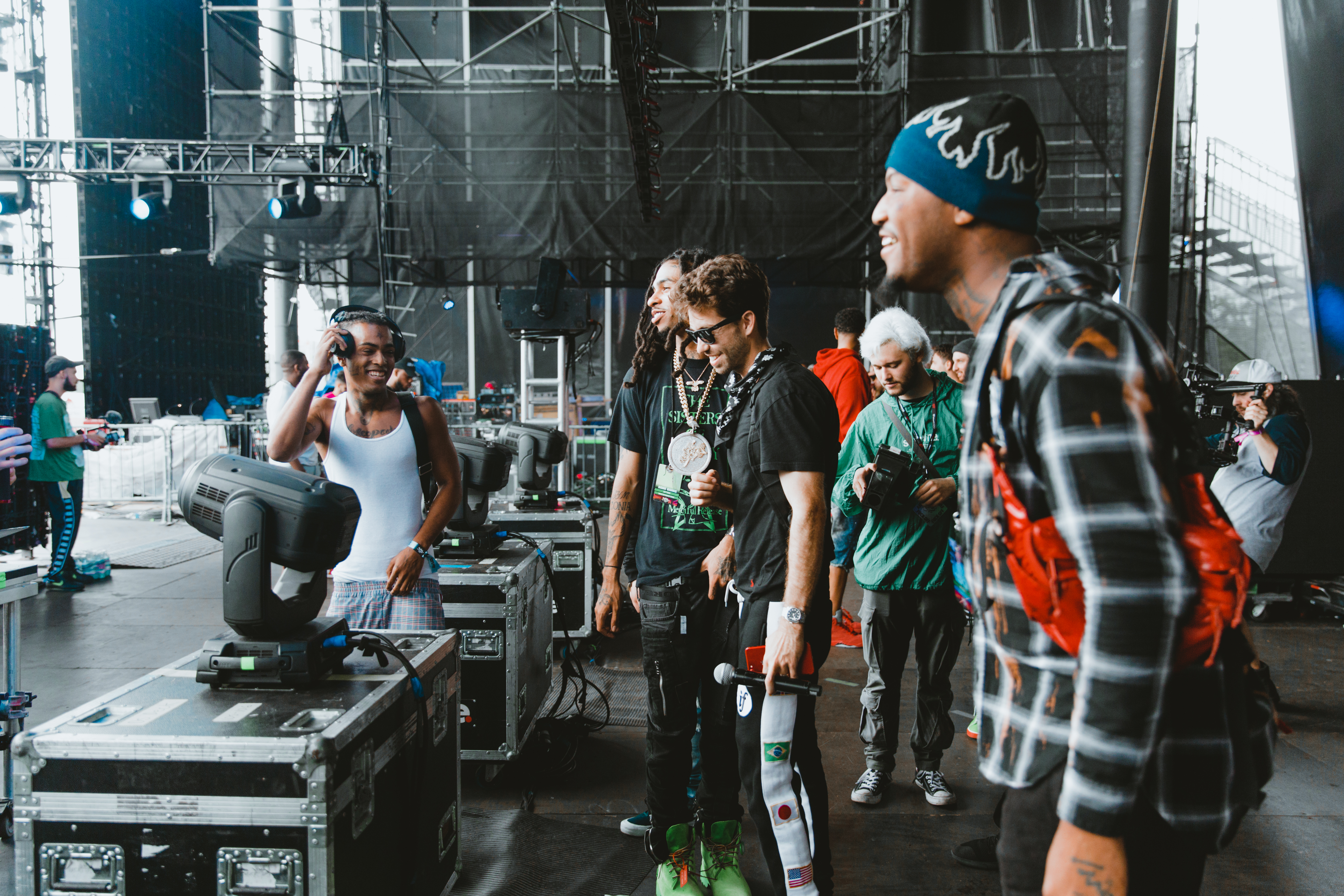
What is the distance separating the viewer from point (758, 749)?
203 cm

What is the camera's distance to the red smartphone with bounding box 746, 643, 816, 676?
1.99 meters

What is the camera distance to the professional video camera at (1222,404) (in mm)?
4562

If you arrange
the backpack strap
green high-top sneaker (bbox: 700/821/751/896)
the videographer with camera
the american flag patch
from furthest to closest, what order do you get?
the videographer with camera
the backpack strap
green high-top sneaker (bbox: 700/821/751/896)
the american flag patch

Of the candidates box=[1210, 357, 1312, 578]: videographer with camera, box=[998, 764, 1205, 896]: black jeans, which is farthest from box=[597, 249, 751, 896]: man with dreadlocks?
box=[1210, 357, 1312, 578]: videographer with camera

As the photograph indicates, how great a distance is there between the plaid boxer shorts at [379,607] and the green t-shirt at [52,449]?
Result: 543cm


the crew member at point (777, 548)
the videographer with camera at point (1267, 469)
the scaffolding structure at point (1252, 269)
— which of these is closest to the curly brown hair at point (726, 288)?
the crew member at point (777, 548)

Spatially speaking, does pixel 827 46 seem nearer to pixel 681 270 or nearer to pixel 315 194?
pixel 315 194

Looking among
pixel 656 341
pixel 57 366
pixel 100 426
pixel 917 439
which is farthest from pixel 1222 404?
pixel 57 366

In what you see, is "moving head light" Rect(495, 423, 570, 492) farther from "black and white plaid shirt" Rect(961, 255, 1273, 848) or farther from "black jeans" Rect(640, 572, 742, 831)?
"black and white plaid shirt" Rect(961, 255, 1273, 848)

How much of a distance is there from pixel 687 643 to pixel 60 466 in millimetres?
6564

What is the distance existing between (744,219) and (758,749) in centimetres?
962

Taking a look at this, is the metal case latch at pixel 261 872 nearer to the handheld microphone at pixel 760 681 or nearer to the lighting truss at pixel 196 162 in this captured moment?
the handheld microphone at pixel 760 681

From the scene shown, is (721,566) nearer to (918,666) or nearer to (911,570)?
(911,570)

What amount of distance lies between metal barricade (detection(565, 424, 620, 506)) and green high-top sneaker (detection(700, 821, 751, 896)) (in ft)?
24.7
